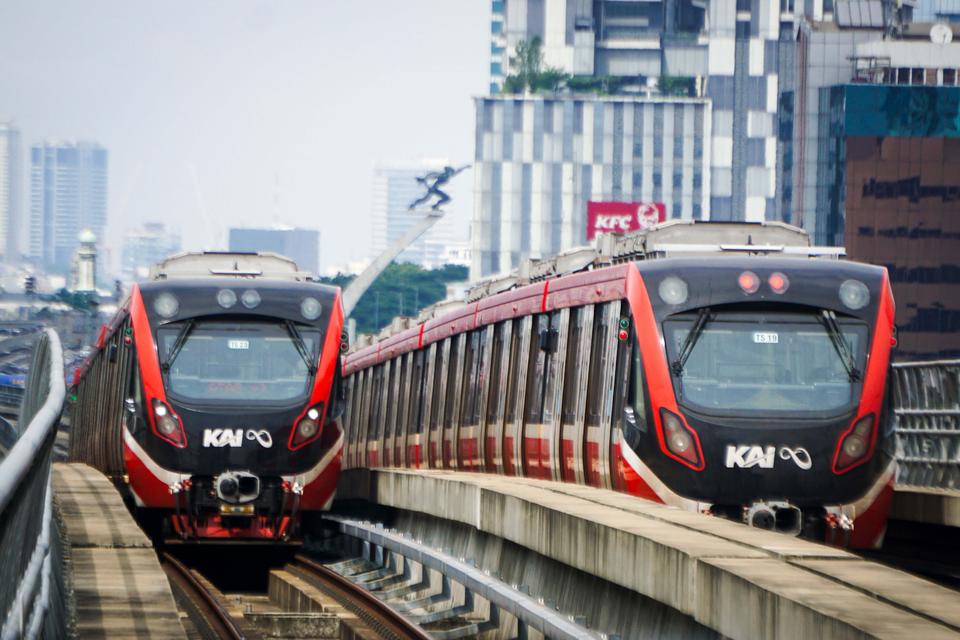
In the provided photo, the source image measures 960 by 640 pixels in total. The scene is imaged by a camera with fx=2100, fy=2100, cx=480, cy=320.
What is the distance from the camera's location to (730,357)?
1831 cm

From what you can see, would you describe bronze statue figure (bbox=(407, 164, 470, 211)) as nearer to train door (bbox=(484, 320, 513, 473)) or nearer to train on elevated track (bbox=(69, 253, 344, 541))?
train door (bbox=(484, 320, 513, 473))

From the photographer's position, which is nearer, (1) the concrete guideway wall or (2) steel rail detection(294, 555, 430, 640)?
(1) the concrete guideway wall

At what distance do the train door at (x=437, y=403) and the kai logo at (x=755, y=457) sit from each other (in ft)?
35.2

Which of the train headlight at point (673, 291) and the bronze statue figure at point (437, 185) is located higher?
the bronze statue figure at point (437, 185)

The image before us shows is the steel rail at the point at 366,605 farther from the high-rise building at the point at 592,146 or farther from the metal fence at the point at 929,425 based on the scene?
the high-rise building at the point at 592,146

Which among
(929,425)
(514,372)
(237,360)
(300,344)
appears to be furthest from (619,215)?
(237,360)

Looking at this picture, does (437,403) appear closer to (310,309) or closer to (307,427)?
(310,309)

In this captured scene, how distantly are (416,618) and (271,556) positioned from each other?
859cm

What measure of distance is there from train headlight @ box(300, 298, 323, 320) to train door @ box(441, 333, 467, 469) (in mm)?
4262

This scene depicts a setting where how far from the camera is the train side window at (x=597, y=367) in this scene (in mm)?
19672

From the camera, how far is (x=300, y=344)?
2312cm

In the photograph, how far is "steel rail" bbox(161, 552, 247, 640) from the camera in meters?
16.6

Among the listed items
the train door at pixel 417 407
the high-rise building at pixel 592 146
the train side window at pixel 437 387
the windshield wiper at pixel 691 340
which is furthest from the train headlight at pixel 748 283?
the high-rise building at pixel 592 146

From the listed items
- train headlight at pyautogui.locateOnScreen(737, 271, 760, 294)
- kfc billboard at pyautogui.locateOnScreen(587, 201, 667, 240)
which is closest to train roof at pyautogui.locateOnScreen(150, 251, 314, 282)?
train headlight at pyautogui.locateOnScreen(737, 271, 760, 294)
